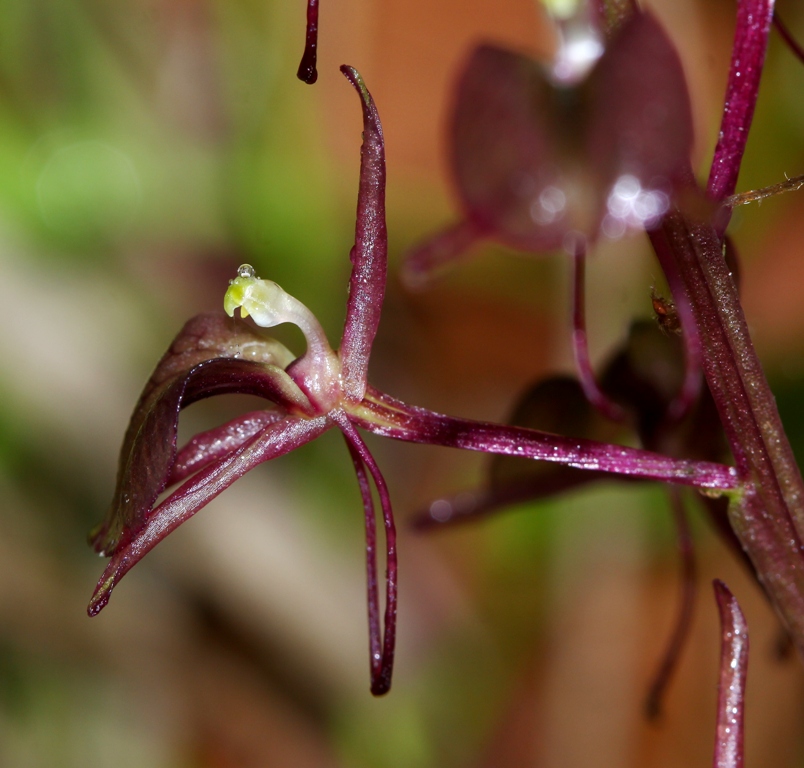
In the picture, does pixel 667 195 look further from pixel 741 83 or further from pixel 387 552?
pixel 387 552

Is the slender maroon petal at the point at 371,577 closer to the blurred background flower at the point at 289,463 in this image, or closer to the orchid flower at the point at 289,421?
the orchid flower at the point at 289,421

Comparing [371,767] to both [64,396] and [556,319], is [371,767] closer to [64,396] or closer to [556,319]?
[64,396]

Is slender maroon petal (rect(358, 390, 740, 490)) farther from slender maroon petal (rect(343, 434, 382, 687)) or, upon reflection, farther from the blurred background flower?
the blurred background flower

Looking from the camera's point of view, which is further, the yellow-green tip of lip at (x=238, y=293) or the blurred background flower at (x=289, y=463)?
the blurred background flower at (x=289, y=463)

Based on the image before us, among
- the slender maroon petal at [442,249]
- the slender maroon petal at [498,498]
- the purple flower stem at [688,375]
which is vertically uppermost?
the slender maroon petal at [442,249]

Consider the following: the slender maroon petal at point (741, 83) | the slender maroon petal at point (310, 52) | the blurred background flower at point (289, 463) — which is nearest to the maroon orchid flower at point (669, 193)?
the slender maroon petal at point (741, 83)

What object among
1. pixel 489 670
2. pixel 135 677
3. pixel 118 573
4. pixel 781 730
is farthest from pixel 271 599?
pixel 118 573
